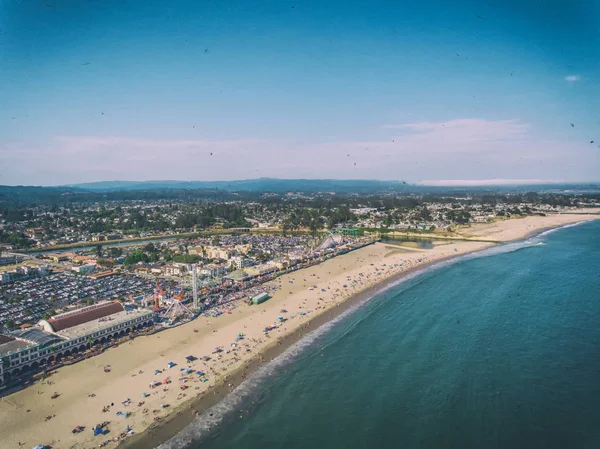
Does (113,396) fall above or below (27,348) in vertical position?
below

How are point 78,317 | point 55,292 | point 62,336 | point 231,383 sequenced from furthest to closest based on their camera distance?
1. point 55,292
2. point 78,317
3. point 62,336
4. point 231,383

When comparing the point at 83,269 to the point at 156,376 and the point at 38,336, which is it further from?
the point at 156,376

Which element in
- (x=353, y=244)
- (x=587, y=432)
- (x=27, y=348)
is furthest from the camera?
(x=353, y=244)

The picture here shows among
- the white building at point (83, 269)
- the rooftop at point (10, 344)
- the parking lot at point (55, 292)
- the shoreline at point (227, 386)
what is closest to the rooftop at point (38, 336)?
the rooftop at point (10, 344)

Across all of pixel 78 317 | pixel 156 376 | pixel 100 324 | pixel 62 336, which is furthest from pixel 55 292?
pixel 156 376

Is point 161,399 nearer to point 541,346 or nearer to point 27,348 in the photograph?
point 27,348

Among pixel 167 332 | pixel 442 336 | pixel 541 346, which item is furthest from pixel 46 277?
pixel 541 346
